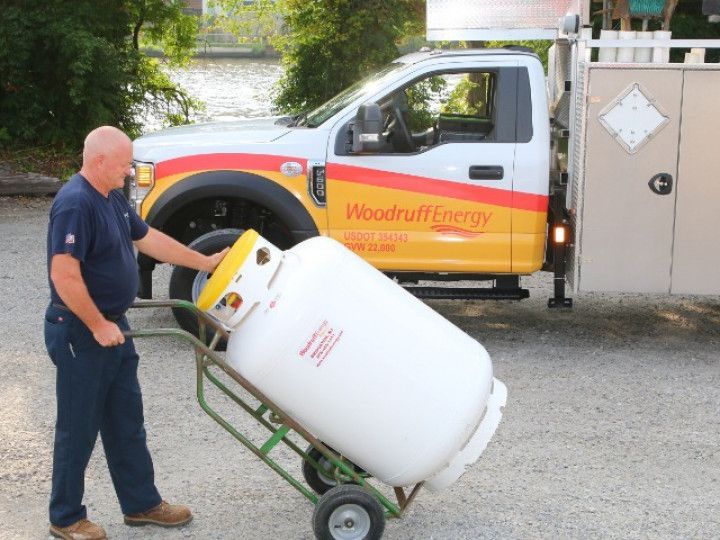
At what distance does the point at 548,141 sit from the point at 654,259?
1000mm

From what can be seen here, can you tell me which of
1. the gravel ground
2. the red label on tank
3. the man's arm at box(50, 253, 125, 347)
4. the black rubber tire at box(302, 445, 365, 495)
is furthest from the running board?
the man's arm at box(50, 253, 125, 347)

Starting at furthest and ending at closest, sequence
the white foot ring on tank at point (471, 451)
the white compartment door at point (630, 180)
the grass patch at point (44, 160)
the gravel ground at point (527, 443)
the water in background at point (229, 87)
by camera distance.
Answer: the water in background at point (229, 87), the grass patch at point (44, 160), the white compartment door at point (630, 180), the gravel ground at point (527, 443), the white foot ring on tank at point (471, 451)

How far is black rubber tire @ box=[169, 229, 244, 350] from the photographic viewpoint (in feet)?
25.2

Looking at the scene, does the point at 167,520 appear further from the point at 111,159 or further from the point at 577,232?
the point at 577,232

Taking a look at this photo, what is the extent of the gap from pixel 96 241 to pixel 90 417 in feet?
2.29

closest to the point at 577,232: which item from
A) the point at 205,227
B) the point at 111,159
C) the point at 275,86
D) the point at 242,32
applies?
the point at 205,227

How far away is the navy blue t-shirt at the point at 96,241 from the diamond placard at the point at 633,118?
366cm

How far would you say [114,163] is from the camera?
455cm

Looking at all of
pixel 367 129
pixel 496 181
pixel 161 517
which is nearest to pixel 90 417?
pixel 161 517

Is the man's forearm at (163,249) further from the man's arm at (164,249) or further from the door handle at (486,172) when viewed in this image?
the door handle at (486,172)

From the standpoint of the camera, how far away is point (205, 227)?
26.7ft

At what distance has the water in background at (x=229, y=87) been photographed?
16641mm

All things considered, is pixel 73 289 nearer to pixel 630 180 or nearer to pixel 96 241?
pixel 96 241

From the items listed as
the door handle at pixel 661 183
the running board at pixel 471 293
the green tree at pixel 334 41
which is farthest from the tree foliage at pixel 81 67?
the door handle at pixel 661 183
